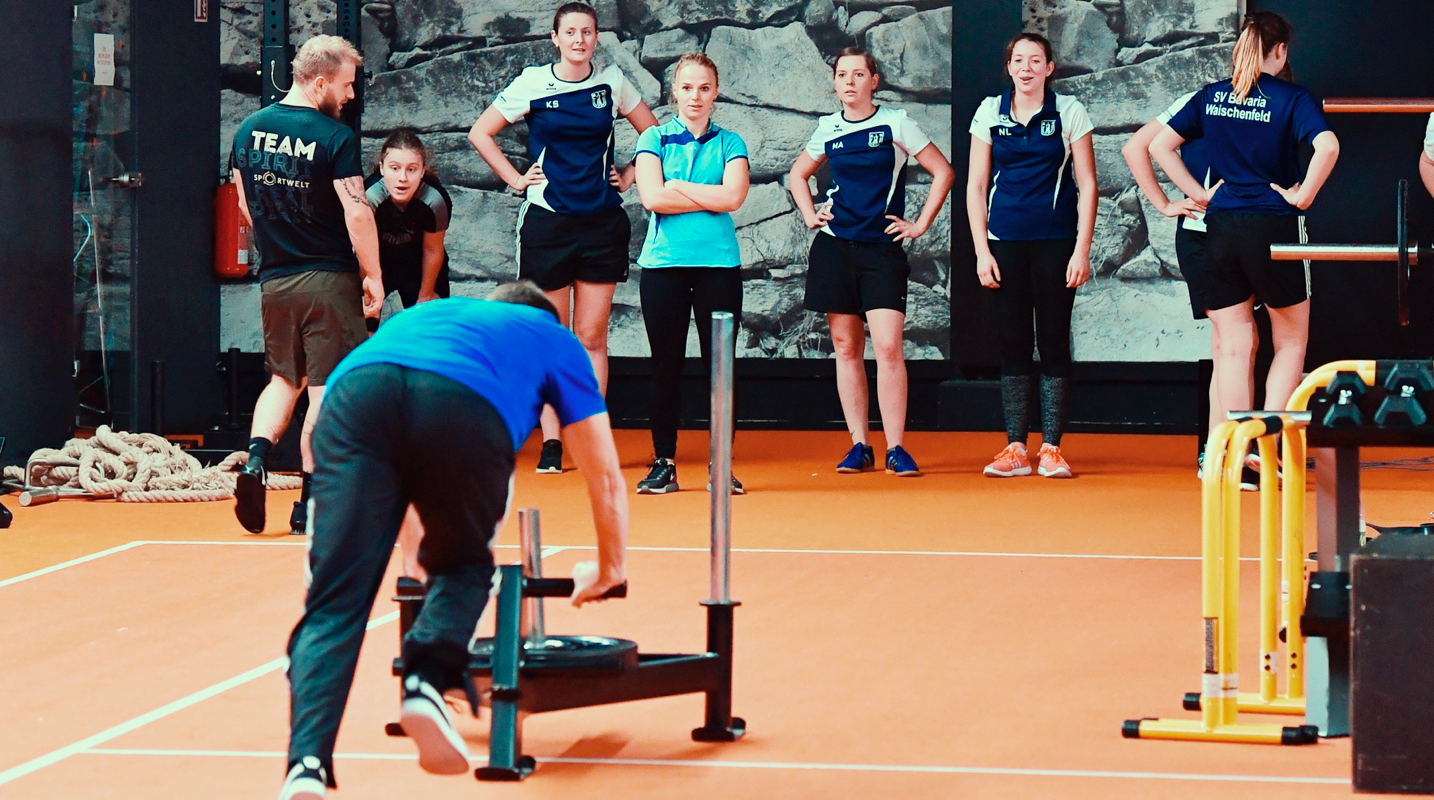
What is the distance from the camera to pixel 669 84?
948cm

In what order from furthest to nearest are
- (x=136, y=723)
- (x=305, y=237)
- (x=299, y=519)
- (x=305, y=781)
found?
1. (x=305, y=237)
2. (x=299, y=519)
3. (x=136, y=723)
4. (x=305, y=781)

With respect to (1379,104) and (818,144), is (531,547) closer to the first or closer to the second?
(1379,104)

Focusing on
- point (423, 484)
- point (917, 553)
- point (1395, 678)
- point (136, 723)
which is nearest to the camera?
point (1395, 678)

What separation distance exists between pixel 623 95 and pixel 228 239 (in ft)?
8.98

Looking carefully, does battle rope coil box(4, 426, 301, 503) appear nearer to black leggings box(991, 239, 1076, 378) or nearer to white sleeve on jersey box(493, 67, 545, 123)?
white sleeve on jersey box(493, 67, 545, 123)

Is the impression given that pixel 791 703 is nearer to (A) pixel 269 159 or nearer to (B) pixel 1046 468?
(A) pixel 269 159

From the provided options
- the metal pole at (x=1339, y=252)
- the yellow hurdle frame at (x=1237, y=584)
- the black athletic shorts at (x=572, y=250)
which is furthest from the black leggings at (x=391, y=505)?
the black athletic shorts at (x=572, y=250)

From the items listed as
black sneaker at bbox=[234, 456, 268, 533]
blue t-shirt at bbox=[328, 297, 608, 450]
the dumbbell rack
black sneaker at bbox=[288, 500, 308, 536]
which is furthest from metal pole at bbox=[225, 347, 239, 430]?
the dumbbell rack

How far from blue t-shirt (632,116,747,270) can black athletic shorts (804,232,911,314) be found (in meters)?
0.63

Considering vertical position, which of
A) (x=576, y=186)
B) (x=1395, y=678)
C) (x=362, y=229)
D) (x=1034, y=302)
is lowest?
(x=1395, y=678)

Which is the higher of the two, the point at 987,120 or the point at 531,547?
the point at 987,120

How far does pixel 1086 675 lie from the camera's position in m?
3.55

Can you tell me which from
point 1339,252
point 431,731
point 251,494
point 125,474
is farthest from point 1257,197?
point 431,731

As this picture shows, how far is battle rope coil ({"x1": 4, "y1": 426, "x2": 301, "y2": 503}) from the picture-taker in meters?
6.55
